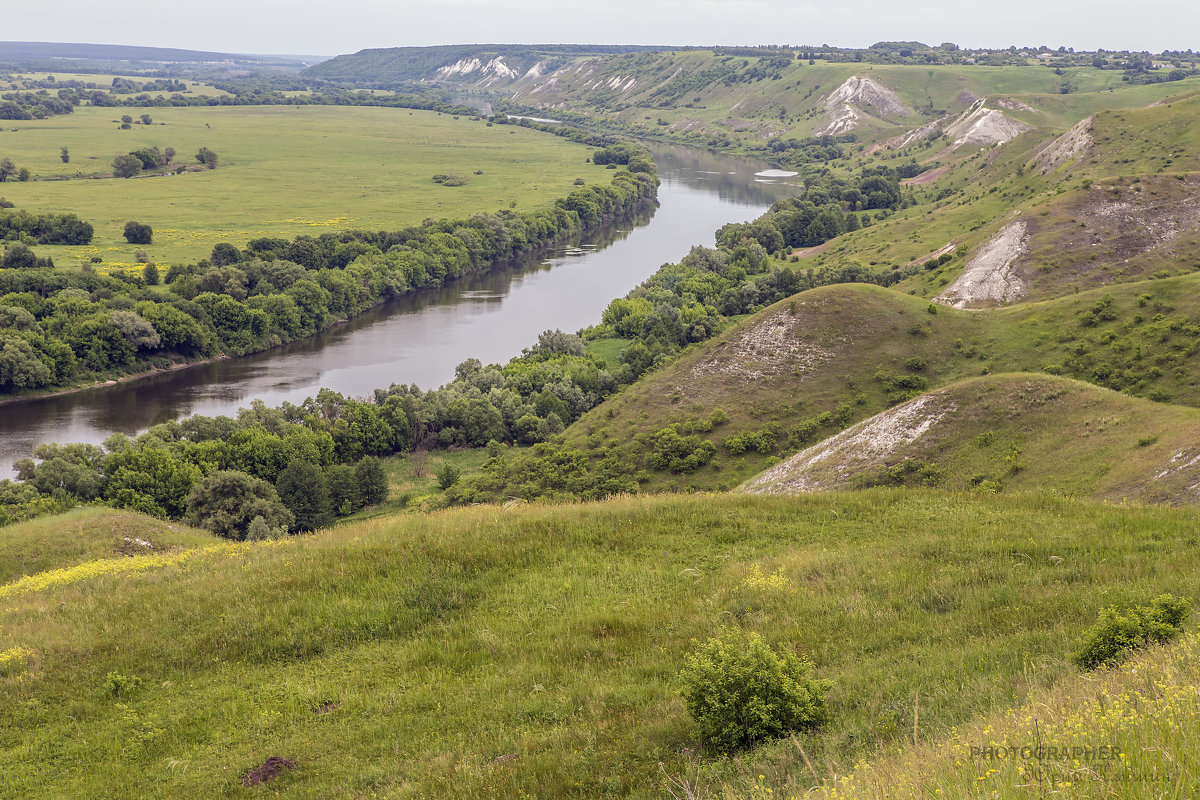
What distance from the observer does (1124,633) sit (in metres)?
10.8

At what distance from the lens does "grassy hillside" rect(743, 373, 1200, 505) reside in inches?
1054

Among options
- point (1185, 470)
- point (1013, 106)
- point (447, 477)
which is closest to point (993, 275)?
point (447, 477)

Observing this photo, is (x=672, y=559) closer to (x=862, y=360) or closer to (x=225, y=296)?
(x=862, y=360)

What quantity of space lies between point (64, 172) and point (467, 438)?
167m

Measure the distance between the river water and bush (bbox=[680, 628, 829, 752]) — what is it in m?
78.1

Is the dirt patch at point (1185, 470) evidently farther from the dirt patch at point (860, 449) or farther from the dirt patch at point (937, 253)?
the dirt patch at point (937, 253)

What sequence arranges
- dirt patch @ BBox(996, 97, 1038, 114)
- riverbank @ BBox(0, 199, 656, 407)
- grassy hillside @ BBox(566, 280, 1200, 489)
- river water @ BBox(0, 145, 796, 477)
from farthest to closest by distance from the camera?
dirt patch @ BBox(996, 97, 1038, 114)
riverbank @ BBox(0, 199, 656, 407)
river water @ BBox(0, 145, 796, 477)
grassy hillside @ BBox(566, 280, 1200, 489)

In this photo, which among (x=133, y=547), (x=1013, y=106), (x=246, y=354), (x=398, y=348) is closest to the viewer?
(x=133, y=547)

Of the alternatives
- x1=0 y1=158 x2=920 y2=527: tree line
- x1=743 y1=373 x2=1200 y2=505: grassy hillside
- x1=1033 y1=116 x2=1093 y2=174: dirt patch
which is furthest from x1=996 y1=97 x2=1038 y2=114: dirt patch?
x1=743 y1=373 x2=1200 y2=505: grassy hillside

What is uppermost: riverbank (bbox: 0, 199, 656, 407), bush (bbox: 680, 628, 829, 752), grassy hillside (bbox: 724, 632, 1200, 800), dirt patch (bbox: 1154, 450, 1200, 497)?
grassy hillside (bbox: 724, 632, 1200, 800)

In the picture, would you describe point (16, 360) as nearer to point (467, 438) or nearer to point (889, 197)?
point (467, 438)

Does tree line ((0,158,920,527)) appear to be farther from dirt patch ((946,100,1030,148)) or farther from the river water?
dirt patch ((946,100,1030,148))

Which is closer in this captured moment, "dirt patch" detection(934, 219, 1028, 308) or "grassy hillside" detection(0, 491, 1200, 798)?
"grassy hillside" detection(0, 491, 1200, 798)

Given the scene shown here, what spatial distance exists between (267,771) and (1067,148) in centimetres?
13743
